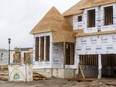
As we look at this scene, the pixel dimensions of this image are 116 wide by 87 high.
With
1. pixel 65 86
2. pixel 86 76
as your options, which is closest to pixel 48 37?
pixel 86 76

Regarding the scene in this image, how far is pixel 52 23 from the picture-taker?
1427 inches

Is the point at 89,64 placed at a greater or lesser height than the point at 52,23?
lesser

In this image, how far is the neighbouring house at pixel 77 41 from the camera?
32.6 meters

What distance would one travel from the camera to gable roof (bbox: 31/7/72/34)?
36.2 metres

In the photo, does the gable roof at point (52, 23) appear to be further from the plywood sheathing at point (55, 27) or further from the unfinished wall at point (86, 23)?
the unfinished wall at point (86, 23)

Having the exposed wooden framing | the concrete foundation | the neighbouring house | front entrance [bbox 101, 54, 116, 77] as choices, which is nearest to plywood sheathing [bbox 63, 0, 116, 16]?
the neighbouring house

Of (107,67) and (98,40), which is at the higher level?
(98,40)

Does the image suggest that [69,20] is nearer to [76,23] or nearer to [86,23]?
[76,23]

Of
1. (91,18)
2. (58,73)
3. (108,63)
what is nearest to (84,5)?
(91,18)

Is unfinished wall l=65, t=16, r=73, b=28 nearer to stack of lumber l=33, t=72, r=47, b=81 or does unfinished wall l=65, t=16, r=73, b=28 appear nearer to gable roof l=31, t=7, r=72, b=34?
gable roof l=31, t=7, r=72, b=34

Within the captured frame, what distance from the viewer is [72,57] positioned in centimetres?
3616

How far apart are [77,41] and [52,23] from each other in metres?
3.53

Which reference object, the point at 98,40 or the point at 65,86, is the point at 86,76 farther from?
the point at 65,86

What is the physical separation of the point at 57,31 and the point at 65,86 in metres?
10.3
